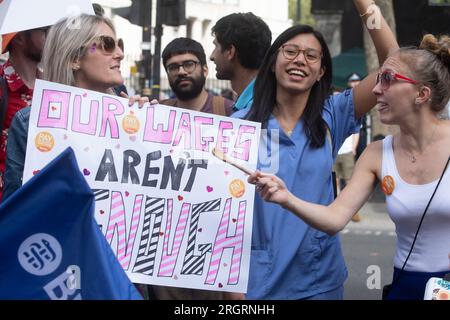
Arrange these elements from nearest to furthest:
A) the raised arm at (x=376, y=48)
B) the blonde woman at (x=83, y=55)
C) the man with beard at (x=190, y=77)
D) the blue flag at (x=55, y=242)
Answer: the blue flag at (x=55, y=242)
the blonde woman at (x=83, y=55)
the raised arm at (x=376, y=48)
the man with beard at (x=190, y=77)

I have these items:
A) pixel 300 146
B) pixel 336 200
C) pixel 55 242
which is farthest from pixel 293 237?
pixel 55 242

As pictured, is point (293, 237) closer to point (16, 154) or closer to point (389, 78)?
point (389, 78)

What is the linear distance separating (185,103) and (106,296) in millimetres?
2941

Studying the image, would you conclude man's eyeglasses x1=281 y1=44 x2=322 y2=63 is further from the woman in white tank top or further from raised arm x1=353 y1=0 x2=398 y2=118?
the woman in white tank top

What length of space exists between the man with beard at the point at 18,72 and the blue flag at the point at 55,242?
1.82 meters

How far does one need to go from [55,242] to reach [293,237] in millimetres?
1260

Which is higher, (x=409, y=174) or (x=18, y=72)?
(x=18, y=72)

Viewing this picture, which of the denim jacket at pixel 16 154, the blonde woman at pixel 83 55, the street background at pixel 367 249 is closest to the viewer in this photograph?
the denim jacket at pixel 16 154

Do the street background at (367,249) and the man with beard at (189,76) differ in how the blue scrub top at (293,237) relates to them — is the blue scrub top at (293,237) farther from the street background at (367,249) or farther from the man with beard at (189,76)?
the street background at (367,249)

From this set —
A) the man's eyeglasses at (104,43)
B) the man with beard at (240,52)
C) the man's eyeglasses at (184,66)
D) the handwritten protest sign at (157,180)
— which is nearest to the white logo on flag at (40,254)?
the handwritten protest sign at (157,180)

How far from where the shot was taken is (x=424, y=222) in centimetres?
350

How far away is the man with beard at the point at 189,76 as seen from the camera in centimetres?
566

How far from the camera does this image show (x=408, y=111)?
12.0 ft

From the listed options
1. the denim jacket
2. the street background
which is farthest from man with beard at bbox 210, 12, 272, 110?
the street background
